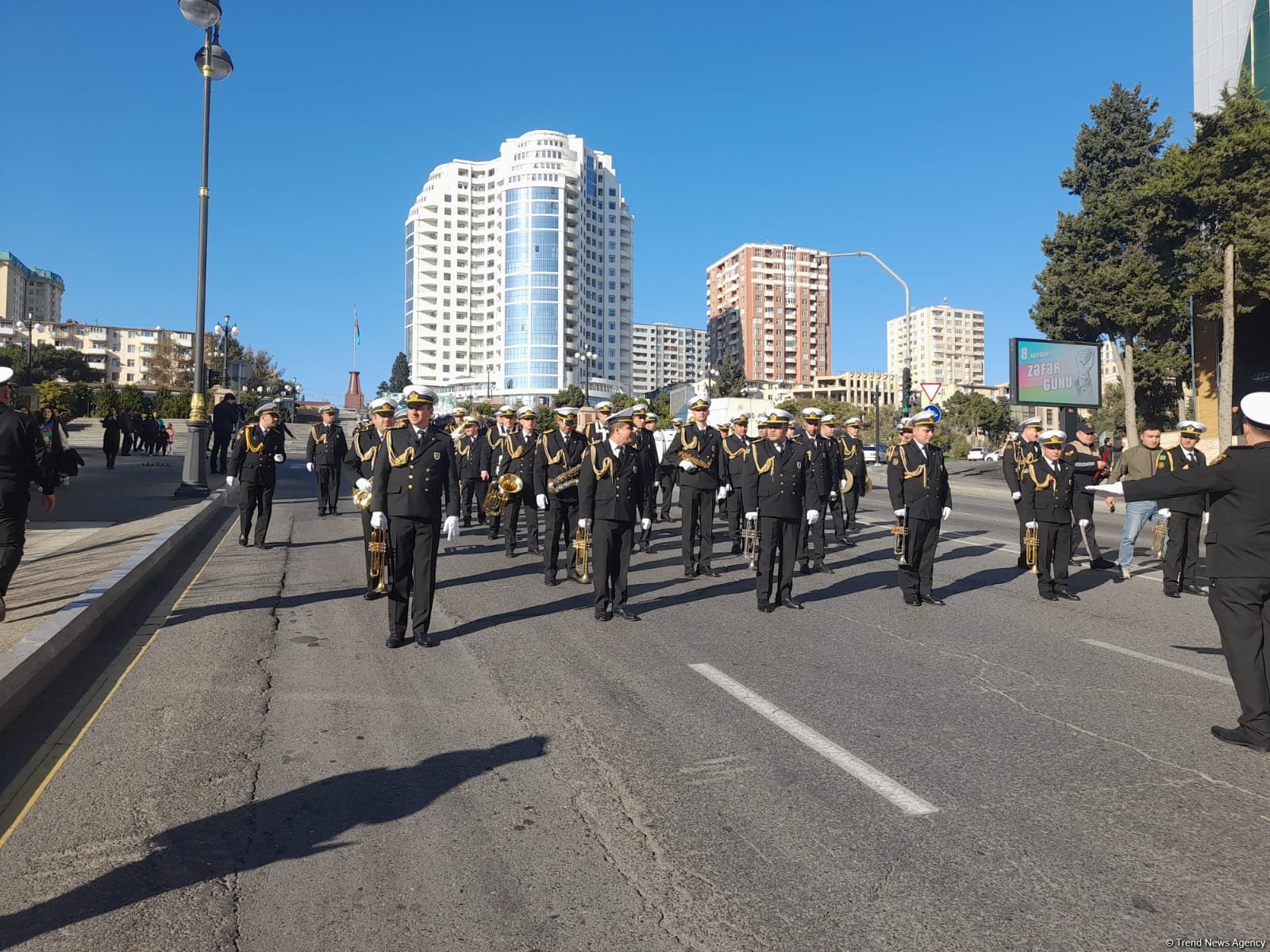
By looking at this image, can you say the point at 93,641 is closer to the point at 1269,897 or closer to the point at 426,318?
the point at 1269,897

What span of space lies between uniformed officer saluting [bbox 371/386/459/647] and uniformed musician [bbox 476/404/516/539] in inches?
252

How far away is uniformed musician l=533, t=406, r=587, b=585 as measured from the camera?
10797 mm

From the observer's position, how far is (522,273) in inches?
5369

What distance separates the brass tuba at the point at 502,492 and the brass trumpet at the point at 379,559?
11.2 feet

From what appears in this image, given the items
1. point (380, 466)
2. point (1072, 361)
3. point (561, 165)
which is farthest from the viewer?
point (561, 165)

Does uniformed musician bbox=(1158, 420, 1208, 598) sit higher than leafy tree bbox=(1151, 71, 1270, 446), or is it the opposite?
leafy tree bbox=(1151, 71, 1270, 446)

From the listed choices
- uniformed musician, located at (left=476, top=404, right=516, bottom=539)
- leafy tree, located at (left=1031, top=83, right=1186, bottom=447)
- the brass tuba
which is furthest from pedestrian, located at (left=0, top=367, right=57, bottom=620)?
leafy tree, located at (left=1031, top=83, right=1186, bottom=447)

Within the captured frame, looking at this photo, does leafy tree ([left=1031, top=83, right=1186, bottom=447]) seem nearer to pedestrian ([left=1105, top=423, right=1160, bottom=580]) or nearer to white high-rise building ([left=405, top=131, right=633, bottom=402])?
pedestrian ([left=1105, top=423, right=1160, bottom=580])

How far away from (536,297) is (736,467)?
4986 inches

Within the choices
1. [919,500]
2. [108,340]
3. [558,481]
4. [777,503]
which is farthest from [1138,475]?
[108,340]

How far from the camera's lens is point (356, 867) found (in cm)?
354

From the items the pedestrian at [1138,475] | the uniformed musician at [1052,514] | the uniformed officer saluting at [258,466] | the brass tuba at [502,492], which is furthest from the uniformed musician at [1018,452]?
the uniformed officer saluting at [258,466]

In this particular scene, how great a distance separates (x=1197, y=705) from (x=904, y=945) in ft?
12.9

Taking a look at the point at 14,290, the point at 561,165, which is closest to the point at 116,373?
the point at 14,290
